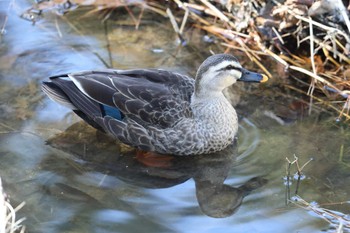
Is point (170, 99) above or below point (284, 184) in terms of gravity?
above

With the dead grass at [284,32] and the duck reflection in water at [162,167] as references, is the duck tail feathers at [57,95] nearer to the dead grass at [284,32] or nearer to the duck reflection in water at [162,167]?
the duck reflection in water at [162,167]

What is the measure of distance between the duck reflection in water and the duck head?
1.80 feet

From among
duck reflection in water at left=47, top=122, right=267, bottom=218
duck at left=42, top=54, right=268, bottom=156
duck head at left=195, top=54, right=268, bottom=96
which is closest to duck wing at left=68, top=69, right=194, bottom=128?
duck at left=42, top=54, right=268, bottom=156

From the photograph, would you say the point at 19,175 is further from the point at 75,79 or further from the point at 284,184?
the point at 284,184

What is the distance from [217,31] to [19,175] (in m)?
3.23

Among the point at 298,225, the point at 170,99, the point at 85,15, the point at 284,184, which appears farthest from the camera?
the point at 85,15

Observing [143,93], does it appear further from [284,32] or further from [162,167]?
[284,32]

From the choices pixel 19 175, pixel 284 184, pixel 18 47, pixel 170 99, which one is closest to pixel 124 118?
pixel 170 99

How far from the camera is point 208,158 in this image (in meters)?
6.47

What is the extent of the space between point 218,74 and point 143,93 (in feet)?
2.17

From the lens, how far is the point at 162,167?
630cm

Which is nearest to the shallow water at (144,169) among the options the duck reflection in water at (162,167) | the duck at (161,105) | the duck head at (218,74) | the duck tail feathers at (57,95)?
the duck reflection in water at (162,167)

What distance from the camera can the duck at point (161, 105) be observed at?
21.0 ft

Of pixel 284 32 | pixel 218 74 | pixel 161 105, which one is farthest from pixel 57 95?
pixel 284 32
